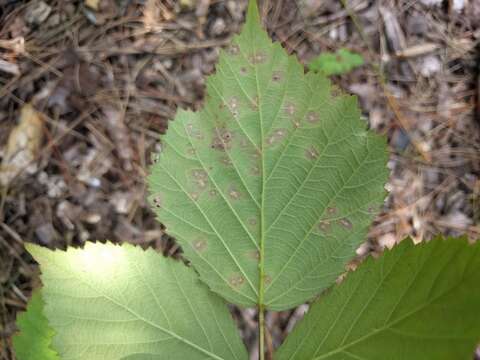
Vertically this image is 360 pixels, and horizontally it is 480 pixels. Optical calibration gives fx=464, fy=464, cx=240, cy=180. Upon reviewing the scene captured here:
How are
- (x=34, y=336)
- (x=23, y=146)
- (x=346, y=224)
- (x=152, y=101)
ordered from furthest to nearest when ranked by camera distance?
1. (x=152, y=101)
2. (x=23, y=146)
3. (x=34, y=336)
4. (x=346, y=224)

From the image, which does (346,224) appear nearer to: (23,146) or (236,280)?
(236,280)

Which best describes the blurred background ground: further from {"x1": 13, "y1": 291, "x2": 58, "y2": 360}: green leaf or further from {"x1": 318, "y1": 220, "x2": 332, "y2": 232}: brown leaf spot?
{"x1": 318, "y1": 220, "x2": 332, "y2": 232}: brown leaf spot

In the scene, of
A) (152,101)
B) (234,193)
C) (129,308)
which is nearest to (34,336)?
(129,308)

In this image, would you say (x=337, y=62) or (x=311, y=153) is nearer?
(x=311, y=153)

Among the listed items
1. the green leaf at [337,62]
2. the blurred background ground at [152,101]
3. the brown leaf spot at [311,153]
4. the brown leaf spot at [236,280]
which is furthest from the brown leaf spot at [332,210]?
the green leaf at [337,62]

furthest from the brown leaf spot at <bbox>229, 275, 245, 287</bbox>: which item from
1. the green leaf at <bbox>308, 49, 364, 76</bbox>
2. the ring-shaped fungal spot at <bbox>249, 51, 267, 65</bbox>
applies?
the green leaf at <bbox>308, 49, 364, 76</bbox>
